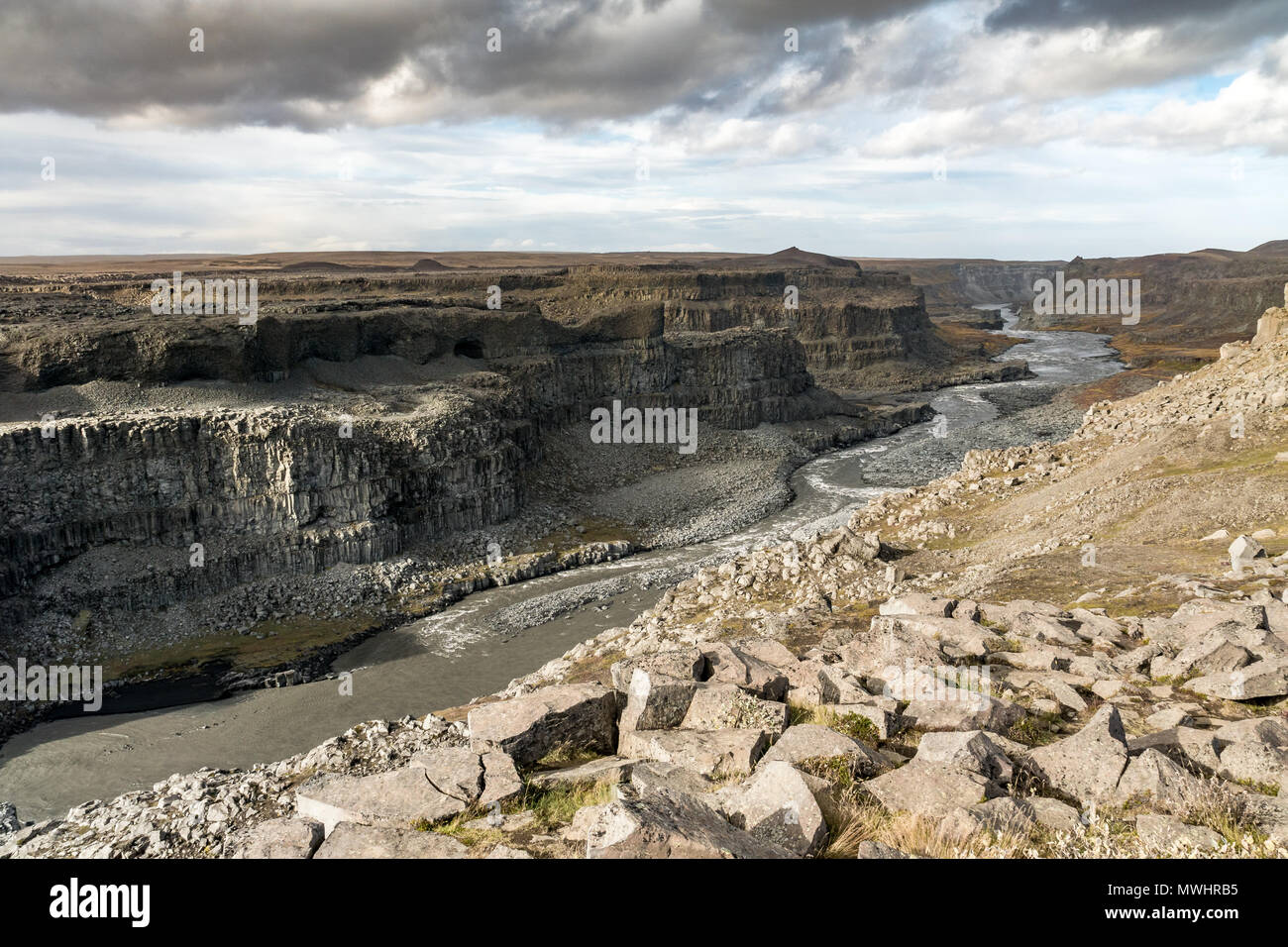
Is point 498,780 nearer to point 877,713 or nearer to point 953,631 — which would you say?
point 877,713

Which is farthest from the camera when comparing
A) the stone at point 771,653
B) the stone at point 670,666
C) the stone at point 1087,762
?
the stone at point 771,653

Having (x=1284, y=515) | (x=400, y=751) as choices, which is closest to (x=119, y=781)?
(x=400, y=751)

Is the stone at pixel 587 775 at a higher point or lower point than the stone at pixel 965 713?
lower

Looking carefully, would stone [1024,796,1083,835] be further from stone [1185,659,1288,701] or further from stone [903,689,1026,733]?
stone [1185,659,1288,701]

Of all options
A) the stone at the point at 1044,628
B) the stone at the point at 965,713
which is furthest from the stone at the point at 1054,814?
the stone at the point at 1044,628

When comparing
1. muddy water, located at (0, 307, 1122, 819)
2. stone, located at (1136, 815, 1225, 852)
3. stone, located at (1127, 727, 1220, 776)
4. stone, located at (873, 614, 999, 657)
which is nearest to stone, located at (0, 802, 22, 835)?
muddy water, located at (0, 307, 1122, 819)

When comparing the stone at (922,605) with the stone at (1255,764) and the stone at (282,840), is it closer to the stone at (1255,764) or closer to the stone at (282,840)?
the stone at (1255,764)

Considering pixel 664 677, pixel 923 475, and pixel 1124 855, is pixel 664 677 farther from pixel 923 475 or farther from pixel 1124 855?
pixel 923 475
